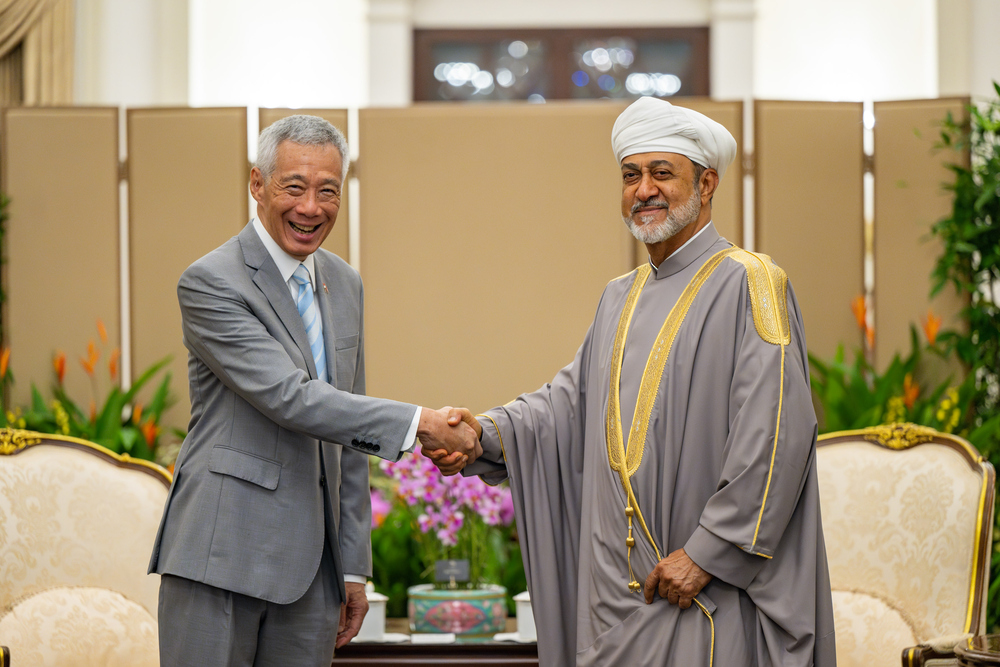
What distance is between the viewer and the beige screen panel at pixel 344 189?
12.9 ft

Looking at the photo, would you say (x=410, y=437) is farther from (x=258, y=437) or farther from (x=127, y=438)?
(x=127, y=438)

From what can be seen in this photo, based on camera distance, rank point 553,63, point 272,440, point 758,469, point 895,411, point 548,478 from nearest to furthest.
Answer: point 758,469 → point 272,440 → point 548,478 → point 895,411 → point 553,63

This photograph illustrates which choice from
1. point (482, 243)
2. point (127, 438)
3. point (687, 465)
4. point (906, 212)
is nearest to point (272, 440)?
point (687, 465)

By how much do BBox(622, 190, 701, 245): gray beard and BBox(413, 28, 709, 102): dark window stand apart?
4.58 meters

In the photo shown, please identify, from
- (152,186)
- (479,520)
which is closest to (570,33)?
(152,186)

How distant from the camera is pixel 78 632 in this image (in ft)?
9.53

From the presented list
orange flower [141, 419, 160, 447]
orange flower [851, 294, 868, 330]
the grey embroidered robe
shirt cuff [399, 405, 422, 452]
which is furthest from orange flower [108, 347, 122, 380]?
orange flower [851, 294, 868, 330]

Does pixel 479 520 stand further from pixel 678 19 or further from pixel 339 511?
pixel 678 19

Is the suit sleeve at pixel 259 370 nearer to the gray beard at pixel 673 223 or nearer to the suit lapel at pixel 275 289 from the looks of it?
the suit lapel at pixel 275 289

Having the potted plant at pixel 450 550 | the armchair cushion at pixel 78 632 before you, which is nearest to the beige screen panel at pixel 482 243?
the potted plant at pixel 450 550

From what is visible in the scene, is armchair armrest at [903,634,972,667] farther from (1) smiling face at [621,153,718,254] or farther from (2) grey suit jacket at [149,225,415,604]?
(2) grey suit jacket at [149,225,415,604]

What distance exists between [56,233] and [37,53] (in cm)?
173

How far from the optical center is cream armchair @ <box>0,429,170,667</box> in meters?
2.90

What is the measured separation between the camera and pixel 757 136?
3.82 metres
